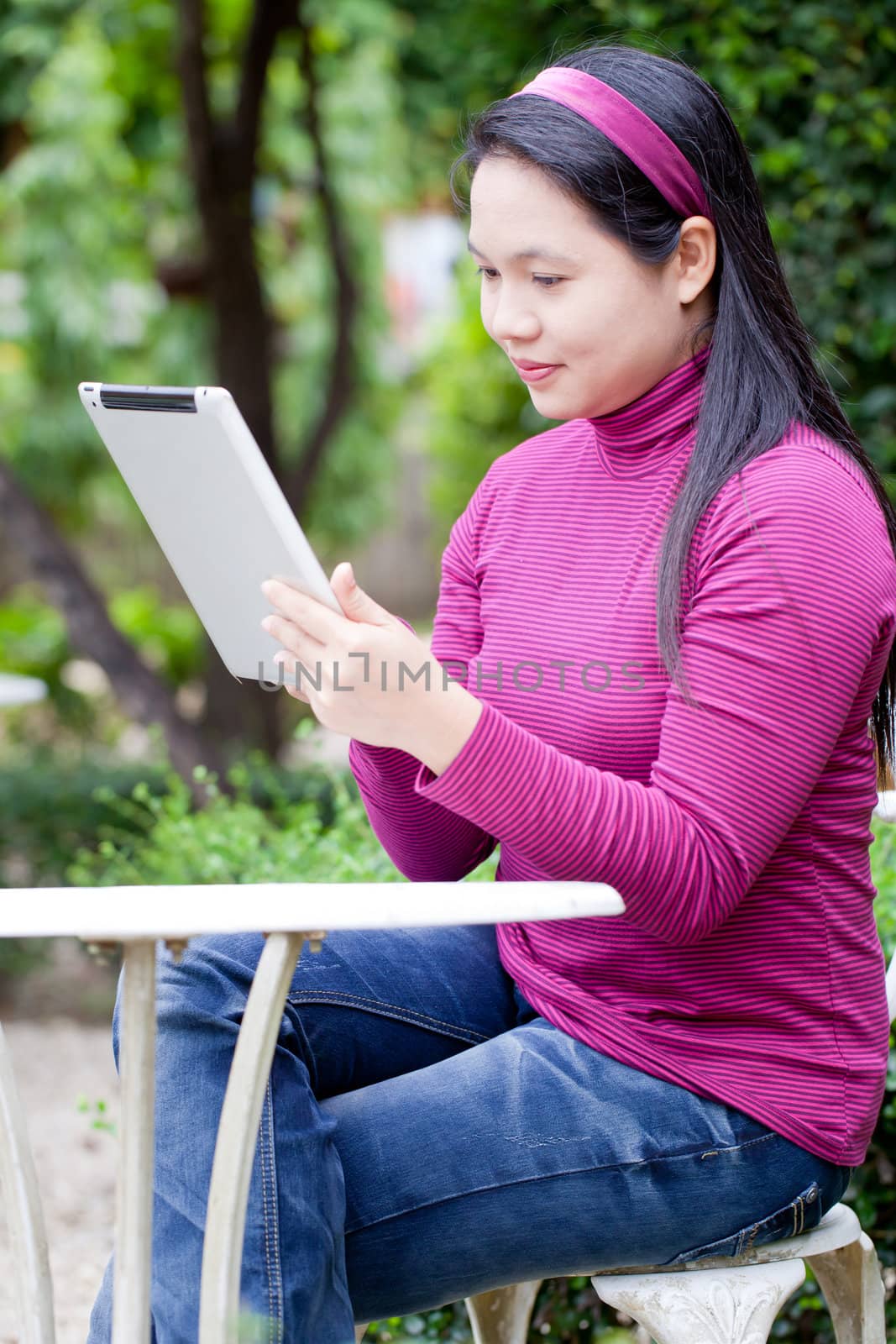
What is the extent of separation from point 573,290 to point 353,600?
0.40m

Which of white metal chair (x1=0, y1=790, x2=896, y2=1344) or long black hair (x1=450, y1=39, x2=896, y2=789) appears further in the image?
long black hair (x1=450, y1=39, x2=896, y2=789)

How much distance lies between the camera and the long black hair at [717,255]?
132cm

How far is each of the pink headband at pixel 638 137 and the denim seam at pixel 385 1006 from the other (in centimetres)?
83

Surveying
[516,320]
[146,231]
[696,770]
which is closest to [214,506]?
[516,320]

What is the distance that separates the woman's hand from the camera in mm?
1134

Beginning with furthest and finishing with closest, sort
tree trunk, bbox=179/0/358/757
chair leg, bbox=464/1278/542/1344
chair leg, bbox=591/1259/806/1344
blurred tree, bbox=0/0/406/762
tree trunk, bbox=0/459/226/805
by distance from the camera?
blurred tree, bbox=0/0/406/762 → tree trunk, bbox=179/0/358/757 → tree trunk, bbox=0/459/226/805 → chair leg, bbox=464/1278/542/1344 → chair leg, bbox=591/1259/806/1344

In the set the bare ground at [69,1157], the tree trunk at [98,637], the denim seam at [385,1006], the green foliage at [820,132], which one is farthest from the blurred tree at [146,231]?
the denim seam at [385,1006]

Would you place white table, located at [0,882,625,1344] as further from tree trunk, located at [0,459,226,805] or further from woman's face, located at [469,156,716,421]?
tree trunk, located at [0,459,226,805]

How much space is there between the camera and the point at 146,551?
11898 mm

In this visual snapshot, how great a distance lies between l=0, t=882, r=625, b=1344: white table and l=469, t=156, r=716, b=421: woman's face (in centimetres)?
53

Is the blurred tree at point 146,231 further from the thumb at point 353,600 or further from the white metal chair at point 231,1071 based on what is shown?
the white metal chair at point 231,1071

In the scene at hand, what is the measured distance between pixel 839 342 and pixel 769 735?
2.32 metres

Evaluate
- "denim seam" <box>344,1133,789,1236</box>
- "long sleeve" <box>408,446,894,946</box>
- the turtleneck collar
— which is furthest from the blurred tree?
"denim seam" <box>344,1133,789,1236</box>

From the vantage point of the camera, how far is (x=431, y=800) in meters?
1.45
